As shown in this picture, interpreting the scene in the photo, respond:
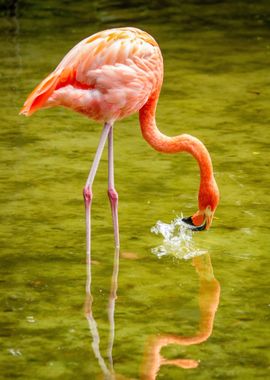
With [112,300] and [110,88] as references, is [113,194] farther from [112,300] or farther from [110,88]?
[112,300]

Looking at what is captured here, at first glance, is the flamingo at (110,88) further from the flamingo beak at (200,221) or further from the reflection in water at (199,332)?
the reflection in water at (199,332)

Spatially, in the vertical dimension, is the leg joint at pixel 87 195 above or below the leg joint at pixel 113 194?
above

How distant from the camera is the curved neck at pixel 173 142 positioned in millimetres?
4594

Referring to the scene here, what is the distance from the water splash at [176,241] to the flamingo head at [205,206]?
8 cm

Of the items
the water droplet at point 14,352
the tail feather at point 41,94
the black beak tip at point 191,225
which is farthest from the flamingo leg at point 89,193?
the water droplet at point 14,352

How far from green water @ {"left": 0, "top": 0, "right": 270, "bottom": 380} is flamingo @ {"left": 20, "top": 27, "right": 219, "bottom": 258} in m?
0.28

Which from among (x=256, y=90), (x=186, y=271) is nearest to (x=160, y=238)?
(x=186, y=271)

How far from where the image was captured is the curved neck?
15.1 feet

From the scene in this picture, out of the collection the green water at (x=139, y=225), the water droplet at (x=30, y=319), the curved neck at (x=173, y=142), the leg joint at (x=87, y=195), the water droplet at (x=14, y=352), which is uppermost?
the curved neck at (x=173, y=142)

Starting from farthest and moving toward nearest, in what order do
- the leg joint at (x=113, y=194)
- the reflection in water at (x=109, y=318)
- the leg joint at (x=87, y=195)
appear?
the leg joint at (x=113, y=194), the leg joint at (x=87, y=195), the reflection in water at (x=109, y=318)

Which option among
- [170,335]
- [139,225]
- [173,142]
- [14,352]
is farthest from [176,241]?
[14,352]

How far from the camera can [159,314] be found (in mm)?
4113

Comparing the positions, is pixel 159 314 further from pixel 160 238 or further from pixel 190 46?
pixel 190 46

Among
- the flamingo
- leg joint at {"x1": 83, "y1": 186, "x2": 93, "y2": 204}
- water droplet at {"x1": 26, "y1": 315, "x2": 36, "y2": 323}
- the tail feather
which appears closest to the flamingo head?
the flamingo
